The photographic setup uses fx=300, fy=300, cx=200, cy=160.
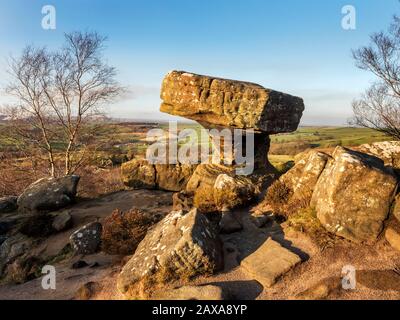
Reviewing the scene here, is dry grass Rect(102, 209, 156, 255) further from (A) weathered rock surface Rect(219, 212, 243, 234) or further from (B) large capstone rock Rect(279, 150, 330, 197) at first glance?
(B) large capstone rock Rect(279, 150, 330, 197)

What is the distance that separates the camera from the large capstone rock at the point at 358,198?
328 inches

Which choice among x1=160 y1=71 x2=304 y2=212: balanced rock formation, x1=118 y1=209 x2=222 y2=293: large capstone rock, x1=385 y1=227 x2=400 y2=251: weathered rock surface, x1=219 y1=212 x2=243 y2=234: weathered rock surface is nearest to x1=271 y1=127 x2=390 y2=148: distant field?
x1=160 y1=71 x2=304 y2=212: balanced rock formation

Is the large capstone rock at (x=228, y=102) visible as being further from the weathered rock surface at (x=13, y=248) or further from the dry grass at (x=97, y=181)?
the dry grass at (x=97, y=181)

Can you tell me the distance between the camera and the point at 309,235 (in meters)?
8.87

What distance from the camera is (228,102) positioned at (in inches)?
528

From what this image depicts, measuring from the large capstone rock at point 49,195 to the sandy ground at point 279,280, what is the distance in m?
6.49

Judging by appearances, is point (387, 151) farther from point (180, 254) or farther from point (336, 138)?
point (336, 138)

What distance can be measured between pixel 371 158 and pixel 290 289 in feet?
16.3

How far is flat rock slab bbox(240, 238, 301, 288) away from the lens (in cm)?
747

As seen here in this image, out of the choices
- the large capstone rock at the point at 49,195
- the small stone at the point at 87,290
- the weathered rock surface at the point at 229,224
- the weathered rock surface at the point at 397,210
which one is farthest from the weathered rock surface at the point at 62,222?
the weathered rock surface at the point at 397,210

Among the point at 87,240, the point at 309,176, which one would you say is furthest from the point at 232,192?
the point at 87,240

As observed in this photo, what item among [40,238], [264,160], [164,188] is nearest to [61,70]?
[164,188]

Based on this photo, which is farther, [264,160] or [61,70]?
[61,70]

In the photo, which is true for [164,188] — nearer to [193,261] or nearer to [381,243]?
[193,261]
